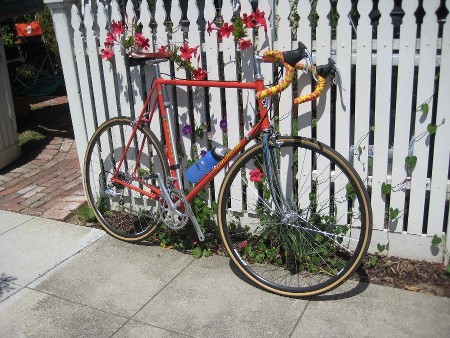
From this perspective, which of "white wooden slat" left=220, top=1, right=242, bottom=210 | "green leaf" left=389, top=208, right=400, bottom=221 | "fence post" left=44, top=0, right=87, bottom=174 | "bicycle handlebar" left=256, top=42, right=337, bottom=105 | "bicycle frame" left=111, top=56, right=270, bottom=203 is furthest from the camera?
"fence post" left=44, top=0, right=87, bottom=174

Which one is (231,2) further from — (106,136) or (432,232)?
(432,232)

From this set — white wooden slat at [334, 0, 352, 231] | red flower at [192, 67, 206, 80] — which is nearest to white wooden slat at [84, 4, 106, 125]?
red flower at [192, 67, 206, 80]

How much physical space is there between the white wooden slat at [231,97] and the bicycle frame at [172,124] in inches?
9.7

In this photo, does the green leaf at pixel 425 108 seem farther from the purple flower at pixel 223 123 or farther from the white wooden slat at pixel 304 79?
the purple flower at pixel 223 123

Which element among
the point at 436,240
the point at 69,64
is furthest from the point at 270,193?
the point at 69,64

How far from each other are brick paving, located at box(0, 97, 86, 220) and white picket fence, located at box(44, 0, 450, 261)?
151cm

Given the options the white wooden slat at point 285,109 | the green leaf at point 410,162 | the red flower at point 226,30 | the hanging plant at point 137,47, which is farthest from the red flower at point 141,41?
the green leaf at point 410,162

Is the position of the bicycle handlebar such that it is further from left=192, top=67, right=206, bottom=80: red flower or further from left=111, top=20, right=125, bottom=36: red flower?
left=111, top=20, right=125, bottom=36: red flower

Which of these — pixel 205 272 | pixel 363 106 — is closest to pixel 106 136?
pixel 205 272

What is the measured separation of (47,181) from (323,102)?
133 inches

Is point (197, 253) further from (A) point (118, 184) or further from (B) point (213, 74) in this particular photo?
(B) point (213, 74)

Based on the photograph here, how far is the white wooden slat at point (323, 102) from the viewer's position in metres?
3.29

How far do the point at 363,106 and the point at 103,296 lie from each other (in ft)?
7.12

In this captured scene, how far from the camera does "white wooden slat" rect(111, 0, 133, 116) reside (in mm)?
3969
